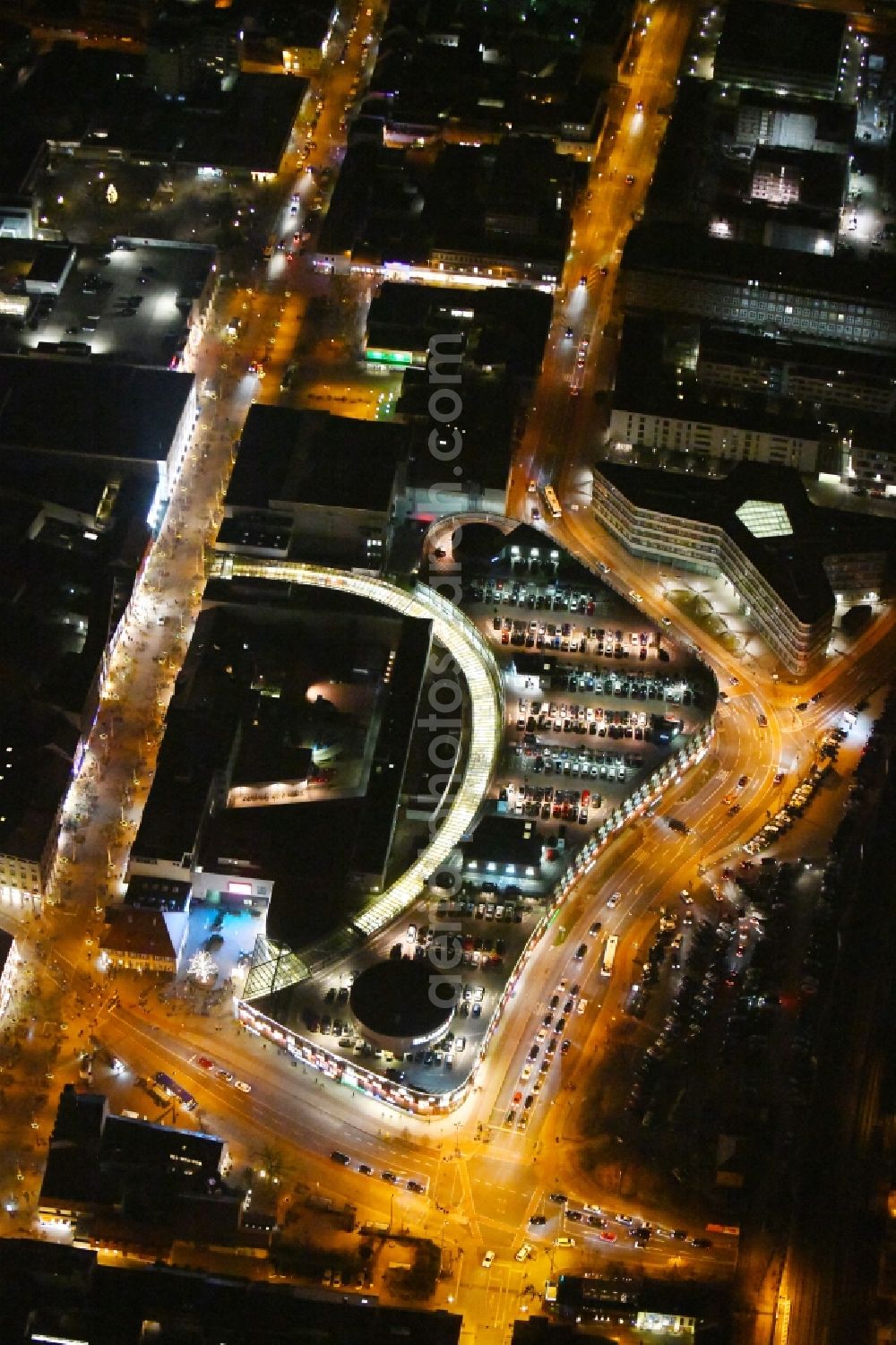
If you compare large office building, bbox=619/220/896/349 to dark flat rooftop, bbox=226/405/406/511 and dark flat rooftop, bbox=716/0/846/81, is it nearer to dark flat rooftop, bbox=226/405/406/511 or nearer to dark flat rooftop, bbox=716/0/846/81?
dark flat rooftop, bbox=226/405/406/511

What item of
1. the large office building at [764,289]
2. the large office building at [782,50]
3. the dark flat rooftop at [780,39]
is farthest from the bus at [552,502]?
the dark flat rooftop at [780,39]

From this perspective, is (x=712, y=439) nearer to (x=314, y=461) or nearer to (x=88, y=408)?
(x=314, y=461)

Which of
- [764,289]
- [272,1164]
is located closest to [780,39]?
[764,289]

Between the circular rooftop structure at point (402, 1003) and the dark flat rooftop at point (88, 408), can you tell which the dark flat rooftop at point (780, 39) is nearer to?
the dark flat rooftop at point (88, 408)

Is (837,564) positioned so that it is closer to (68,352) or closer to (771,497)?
(771,497)

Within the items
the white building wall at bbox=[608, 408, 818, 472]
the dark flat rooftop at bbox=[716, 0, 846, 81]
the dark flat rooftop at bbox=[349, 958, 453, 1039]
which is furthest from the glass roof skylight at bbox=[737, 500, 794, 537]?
the dark flat rooftop at bbox=[716, 0, 846, 81]

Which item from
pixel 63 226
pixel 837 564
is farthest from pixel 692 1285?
pixel 63 226
